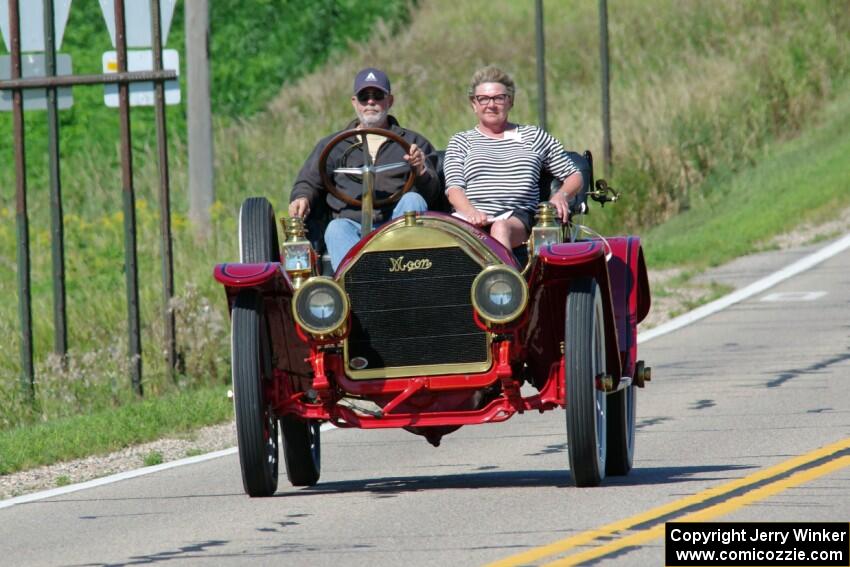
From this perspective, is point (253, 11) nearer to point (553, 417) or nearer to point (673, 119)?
point (673, 119)

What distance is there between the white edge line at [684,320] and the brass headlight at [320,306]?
1.76 metres

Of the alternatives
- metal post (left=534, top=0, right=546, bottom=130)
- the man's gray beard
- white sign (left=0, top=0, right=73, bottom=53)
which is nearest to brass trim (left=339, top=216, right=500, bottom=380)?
the man's gray beard

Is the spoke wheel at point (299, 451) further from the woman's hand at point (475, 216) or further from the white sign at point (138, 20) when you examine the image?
the white sign at point (138, 20)

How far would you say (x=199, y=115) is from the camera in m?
22.7

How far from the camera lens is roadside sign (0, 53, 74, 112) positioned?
15.6m

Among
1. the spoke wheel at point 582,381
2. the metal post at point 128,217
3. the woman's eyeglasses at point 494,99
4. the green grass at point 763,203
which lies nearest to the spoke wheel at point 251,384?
the spoke wheel at point 582,381

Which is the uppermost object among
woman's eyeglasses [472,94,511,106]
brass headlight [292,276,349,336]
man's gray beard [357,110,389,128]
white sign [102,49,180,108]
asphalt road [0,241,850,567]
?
white sign [102,49,180,108]

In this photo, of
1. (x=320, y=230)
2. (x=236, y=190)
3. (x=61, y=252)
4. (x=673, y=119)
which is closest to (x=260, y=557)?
(x=320, y=230)

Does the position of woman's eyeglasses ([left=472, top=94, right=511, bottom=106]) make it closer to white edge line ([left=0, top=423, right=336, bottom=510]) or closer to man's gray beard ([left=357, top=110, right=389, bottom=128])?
man's gray beard ([left=357, top=110, right=389, bottom=128])

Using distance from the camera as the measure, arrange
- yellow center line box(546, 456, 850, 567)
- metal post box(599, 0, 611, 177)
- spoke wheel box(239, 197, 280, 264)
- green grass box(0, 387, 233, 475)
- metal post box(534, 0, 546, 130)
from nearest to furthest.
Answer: yellow center line box(546, 456, 850, 567)
spoke wheel box(239, 197, 280, 264)
green grass box(0, 387, 233, 475)
metal post box(534, 0, 546, 130)
metal post box(599, 0, 611, 177)

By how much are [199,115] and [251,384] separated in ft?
46.8

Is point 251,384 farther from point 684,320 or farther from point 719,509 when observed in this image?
point 684,320

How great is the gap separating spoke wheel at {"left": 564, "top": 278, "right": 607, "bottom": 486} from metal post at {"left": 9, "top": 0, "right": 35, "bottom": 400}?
6877mm

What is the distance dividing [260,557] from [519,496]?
1.71 metres
